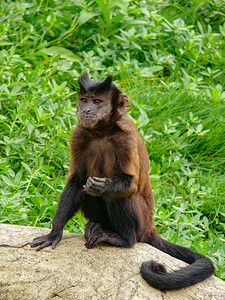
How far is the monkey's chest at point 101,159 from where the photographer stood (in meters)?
4.38

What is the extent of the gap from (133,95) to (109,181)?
2.88 m

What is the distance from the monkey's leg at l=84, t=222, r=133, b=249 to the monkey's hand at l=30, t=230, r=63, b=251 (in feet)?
0.83

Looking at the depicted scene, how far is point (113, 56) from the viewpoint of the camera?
7.40 meters

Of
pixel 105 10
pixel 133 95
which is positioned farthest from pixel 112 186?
pixel 105 10

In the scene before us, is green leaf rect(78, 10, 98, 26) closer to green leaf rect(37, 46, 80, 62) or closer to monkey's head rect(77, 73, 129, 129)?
green leaf rect(37, 46, 80, 62)

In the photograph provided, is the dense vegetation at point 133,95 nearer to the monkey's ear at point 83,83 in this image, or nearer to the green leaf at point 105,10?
the green leaf at point 105,10

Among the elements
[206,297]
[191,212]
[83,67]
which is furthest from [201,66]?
[206,297]

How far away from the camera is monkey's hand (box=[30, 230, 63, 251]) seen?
417 centimetres

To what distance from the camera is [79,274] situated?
3791 mm

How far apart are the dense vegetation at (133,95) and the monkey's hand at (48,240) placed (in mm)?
805

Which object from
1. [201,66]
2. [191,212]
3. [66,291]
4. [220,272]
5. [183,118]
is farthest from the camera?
[201,66]

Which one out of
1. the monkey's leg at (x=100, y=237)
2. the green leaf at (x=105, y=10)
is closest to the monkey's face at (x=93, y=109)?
the monkey's leg at (x=100, y=237)

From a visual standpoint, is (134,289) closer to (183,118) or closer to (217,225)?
(217,225)

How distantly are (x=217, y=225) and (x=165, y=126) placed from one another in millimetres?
1397
